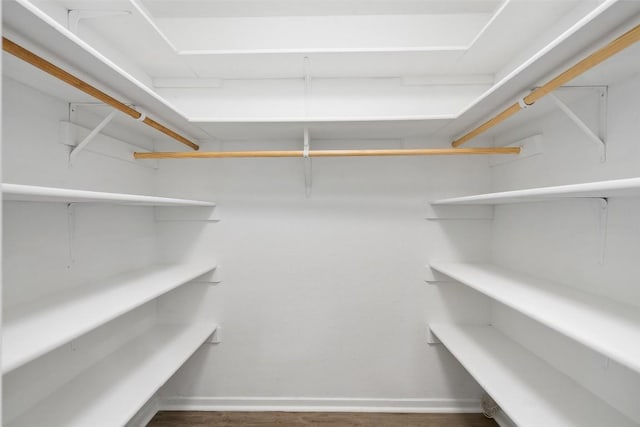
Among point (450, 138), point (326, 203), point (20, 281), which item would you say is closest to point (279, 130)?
point (326, 203)

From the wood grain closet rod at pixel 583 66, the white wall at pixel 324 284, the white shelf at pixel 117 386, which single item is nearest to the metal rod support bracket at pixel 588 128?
the wood grain closet rod at pixel 583 66

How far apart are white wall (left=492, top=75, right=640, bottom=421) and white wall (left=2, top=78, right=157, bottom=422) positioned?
7.02 feet

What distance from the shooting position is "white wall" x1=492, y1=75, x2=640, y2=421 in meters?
1.08

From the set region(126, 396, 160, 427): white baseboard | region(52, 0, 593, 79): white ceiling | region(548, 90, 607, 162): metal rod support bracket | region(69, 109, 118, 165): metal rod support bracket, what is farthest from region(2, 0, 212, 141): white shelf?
region(126, 396, 160, 427): white baseboard

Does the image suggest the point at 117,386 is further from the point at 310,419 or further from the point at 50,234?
the point at 310,419

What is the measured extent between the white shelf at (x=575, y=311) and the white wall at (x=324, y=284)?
499 millimetres

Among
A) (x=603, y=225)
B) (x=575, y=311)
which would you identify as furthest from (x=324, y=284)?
(x=603, y=225)

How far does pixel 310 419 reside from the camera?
6.10 feet

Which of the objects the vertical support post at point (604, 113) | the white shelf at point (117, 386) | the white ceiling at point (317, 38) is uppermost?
the white ceiling at point (317, 38)

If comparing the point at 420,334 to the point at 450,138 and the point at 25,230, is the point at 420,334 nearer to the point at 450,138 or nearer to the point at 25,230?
the point at 450,138

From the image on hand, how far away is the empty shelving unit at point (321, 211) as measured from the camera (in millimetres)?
1068

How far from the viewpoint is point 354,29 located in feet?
5.73

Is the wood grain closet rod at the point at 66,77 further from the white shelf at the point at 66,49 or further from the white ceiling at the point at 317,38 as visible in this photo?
the white ceiling at the point at 317,38

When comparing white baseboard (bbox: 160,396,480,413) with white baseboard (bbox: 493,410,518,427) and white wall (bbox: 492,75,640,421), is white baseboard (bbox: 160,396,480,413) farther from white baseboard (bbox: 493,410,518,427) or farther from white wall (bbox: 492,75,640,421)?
white wall (bbox: 492,75,640,421)
